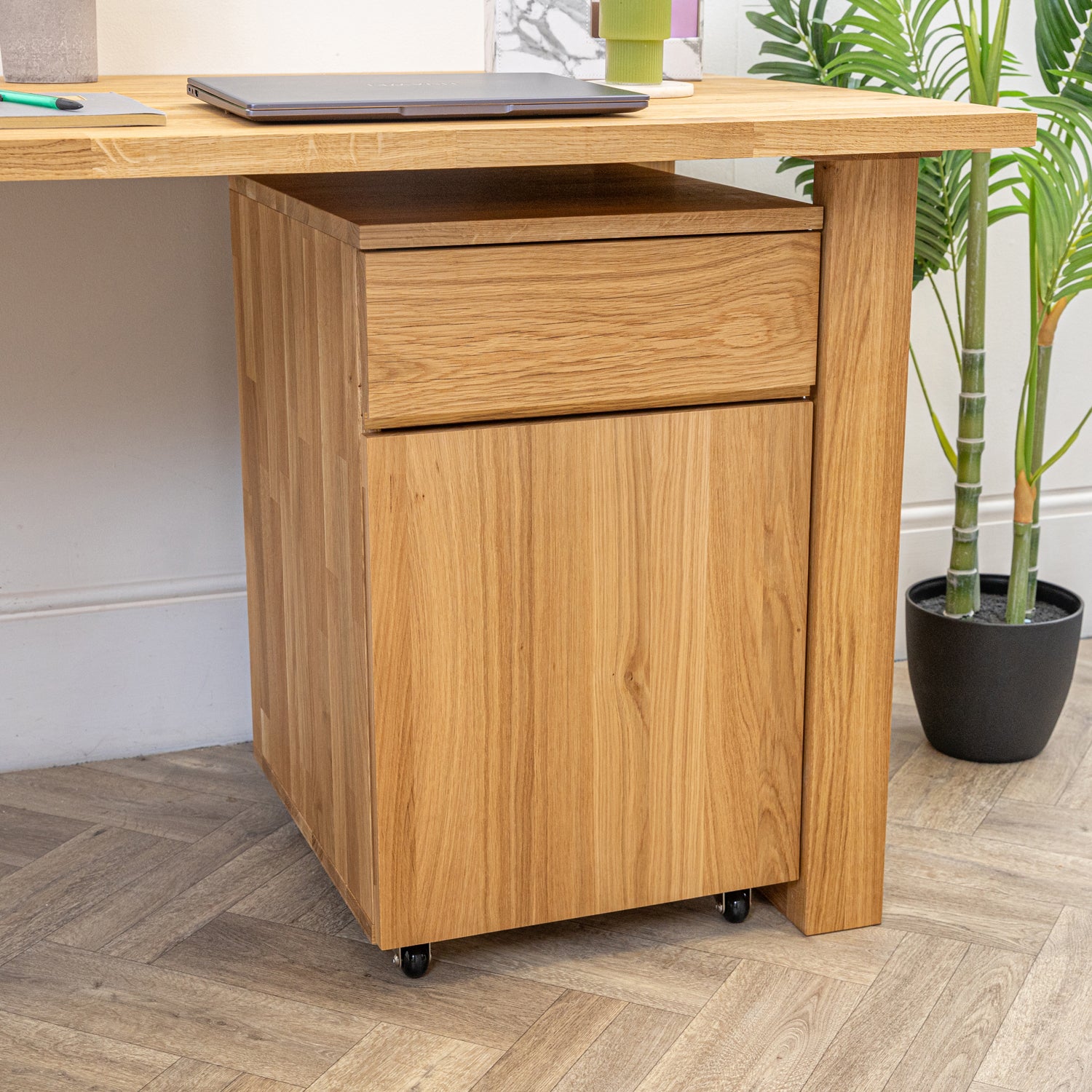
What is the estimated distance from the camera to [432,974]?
127cm

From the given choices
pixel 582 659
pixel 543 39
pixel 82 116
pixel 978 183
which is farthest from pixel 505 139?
pixel 978 183

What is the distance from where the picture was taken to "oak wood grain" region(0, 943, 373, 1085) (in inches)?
45.6

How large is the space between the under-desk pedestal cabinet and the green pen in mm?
203

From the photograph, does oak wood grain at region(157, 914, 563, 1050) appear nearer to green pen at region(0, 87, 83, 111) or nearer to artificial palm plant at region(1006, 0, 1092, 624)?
green pen at region(0, 87, 83, 111)

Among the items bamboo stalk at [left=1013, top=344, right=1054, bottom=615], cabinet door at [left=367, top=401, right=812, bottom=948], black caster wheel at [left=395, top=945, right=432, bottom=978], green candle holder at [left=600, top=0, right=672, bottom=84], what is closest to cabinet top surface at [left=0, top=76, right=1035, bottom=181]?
green candle holder at [left=600, top=0, right=672, bottom=84]

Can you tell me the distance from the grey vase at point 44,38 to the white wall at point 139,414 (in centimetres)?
19

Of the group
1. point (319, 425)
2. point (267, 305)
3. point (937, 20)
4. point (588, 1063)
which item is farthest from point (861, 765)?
point (937, 20)

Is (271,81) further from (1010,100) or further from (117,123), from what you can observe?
(1010,100)

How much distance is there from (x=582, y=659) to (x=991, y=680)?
2.30 feet

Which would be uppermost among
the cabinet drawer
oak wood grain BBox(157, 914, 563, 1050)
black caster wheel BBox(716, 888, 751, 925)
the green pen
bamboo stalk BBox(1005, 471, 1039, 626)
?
the green pen

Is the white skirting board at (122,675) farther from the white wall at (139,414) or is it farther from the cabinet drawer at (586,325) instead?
the cabinet drawer at (586,325)

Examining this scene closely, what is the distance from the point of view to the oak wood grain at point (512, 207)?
3.46ft

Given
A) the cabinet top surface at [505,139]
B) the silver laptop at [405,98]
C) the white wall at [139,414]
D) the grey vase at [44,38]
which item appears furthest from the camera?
the white wall at [139,414]

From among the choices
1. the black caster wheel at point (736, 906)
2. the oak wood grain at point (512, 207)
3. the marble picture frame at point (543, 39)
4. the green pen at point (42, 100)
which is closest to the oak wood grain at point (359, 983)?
the black caster wheel at point (736, 906)
